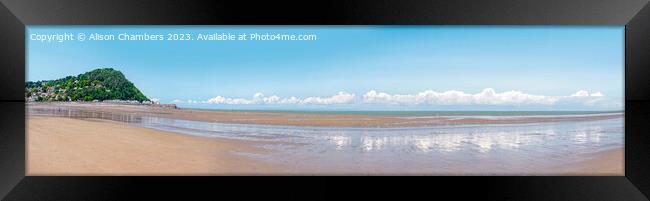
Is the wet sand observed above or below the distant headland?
below

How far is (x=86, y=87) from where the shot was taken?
23.2ft

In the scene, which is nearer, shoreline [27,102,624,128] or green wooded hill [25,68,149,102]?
green wooded hill [25,68,149,102]

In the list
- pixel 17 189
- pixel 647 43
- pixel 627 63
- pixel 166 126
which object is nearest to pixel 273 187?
pixel 17 189

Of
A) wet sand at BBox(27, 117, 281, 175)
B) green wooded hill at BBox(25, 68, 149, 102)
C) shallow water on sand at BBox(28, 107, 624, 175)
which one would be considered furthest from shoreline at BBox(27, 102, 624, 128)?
wet sand at BBox(27, 117, 281, 175)

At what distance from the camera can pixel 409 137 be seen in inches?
276

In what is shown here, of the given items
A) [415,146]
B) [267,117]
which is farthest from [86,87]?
[415,146]

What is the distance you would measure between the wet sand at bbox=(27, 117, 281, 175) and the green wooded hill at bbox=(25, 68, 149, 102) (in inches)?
15.1

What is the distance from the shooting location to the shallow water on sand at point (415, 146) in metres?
4.71

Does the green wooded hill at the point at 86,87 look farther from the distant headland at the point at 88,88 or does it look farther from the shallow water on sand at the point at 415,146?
the shallow water on sand at the point at 415,146

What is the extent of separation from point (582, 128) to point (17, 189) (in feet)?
34.0

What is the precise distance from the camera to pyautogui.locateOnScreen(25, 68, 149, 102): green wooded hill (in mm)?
4660

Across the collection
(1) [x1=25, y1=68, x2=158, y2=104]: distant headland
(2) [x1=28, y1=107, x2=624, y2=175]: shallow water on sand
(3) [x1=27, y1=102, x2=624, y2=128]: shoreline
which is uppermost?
(1) [x1=25, y1=68, x2=158, y2=104]: distant headland

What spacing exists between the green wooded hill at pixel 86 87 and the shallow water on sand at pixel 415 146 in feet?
1.08

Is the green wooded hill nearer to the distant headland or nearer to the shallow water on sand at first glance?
the distant headland
